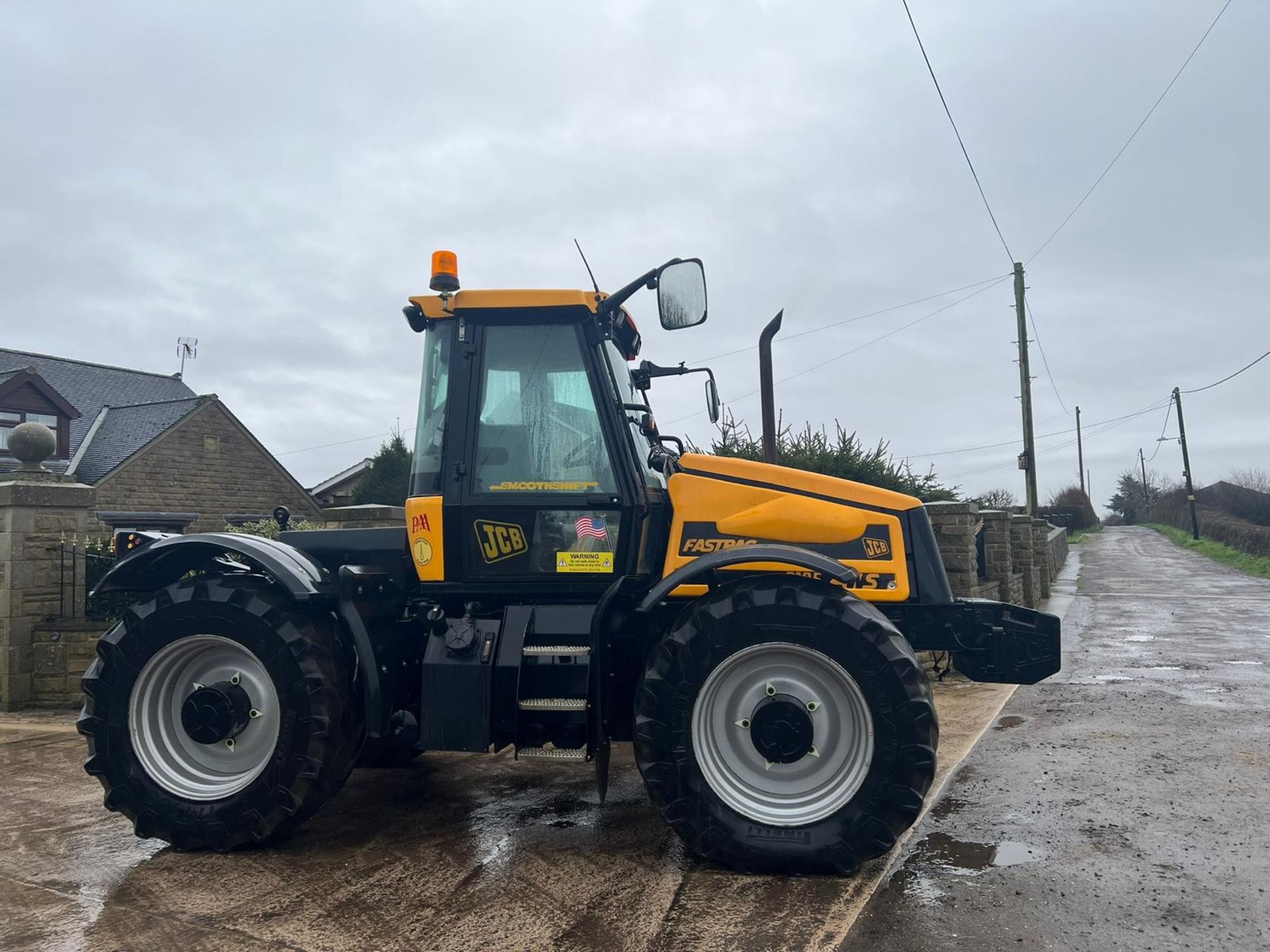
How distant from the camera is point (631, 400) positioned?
4.52 meters

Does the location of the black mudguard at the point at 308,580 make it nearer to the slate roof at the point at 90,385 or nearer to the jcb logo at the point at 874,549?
the jcb logo at the point at 874,549

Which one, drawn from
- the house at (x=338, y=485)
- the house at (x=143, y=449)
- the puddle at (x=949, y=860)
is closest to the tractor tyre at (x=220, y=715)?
the puddle at (x=949, y=860)

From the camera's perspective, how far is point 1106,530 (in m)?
50.5

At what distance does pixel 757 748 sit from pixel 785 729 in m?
0.15

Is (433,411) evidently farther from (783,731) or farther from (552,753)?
(783,731)

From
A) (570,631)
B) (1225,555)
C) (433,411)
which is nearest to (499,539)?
(570,631)

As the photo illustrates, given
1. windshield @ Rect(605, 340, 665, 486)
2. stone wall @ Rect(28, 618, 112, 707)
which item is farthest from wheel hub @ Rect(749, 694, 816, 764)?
stone wall @ Rect(28, 618, 112, 707)

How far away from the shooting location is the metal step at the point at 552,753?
3.92 meters

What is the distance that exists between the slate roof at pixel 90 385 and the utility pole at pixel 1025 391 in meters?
23.5

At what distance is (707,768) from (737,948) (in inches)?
32.3

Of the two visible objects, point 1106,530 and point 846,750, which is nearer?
point 846,750

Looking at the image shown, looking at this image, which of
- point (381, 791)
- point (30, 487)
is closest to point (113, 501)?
point (30, 487)

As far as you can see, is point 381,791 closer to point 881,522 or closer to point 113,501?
point 881,522

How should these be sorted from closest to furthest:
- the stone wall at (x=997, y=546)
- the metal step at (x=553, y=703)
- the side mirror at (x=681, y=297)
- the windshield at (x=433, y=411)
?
the metal step at (x=553, y=703)
the side mirror at (x=681, y=297)
the windshield at (x=433, y=411)
the stone wall at (x=997, y=546)
